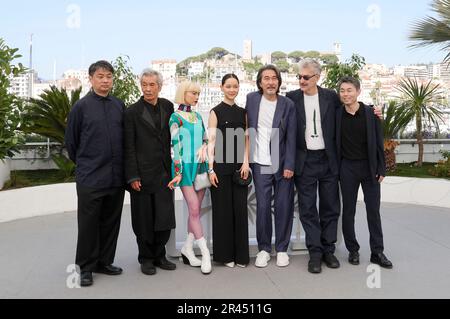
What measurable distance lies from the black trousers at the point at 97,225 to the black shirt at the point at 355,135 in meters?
1.72

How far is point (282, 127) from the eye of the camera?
3.38m

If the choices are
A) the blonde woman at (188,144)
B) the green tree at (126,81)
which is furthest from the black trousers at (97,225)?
the green tree at (126,81)

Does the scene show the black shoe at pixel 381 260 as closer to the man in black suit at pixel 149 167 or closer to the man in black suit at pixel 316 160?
the man in black suit at pixel 316 160

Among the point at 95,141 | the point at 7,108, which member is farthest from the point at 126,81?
the point at 95,141

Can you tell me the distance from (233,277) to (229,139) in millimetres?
997

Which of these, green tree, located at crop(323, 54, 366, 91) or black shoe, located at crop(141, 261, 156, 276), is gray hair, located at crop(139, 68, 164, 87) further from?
green tree, located at crop(323, 54, 366, 91)

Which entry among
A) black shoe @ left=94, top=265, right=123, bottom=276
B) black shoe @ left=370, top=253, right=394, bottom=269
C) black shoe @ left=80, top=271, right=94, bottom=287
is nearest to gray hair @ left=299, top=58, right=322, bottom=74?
black shoe @ left=370, top=253, right=394, bottom=269

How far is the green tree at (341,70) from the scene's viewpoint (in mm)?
10039

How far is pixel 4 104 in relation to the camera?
236 inches

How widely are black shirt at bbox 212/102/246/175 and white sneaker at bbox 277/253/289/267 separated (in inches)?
29.9

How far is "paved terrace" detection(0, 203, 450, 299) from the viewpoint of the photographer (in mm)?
2910

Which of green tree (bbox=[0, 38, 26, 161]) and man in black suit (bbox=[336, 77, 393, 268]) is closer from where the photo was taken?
man in black suit (bbox=[336, 77, 393, 268])
